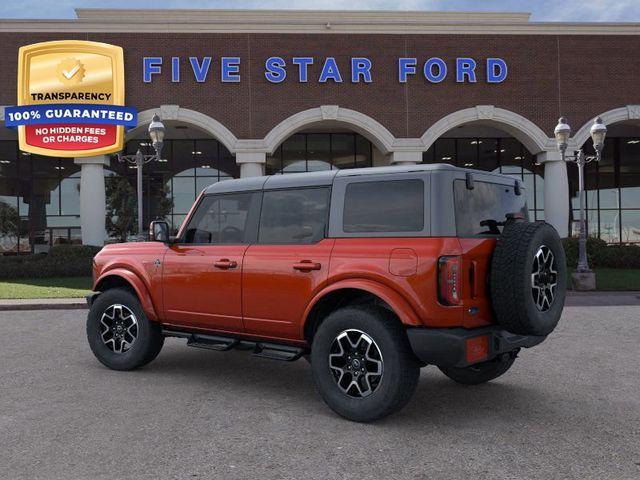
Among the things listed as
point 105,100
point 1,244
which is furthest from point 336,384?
point 1,244

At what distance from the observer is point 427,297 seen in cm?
427

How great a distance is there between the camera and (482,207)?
4.82 m

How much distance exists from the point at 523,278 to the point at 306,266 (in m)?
1.82

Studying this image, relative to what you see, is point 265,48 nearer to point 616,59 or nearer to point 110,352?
point 616,59

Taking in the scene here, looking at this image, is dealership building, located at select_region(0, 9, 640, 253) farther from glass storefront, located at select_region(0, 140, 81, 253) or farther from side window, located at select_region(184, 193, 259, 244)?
side window, located at select_region(184, 193, 259, 244)

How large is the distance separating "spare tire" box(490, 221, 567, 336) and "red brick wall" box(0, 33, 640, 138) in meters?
19.2

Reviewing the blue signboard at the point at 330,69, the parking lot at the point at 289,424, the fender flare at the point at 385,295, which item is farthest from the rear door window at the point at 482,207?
the blue signboard at the point at 330,69

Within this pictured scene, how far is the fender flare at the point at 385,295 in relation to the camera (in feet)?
14.3

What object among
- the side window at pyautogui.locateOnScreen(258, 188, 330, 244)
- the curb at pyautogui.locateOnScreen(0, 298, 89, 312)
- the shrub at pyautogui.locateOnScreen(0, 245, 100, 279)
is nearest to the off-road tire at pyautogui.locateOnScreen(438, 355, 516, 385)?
the side window at pyautogui.locateOnScreen(258, 188, 330, 244)

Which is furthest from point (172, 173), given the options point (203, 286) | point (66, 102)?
point (203, 286)

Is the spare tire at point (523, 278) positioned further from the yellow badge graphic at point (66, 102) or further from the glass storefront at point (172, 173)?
the glass storefront at point (172, 173)

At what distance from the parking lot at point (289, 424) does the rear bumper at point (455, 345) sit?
0.59 meters

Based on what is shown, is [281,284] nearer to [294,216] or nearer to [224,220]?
[294,216]

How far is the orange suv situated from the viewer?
14.3ft
